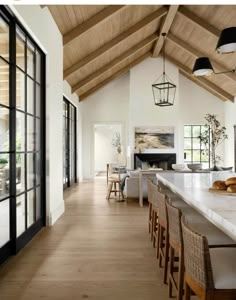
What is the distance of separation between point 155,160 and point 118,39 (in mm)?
4657

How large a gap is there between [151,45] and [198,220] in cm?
809

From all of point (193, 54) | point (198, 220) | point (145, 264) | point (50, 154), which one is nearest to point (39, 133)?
point (50, 154)

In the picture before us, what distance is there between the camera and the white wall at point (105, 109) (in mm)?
11352

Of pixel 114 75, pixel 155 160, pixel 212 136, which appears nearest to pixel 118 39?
pixel 114 75

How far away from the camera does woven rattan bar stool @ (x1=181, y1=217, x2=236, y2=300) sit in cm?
129

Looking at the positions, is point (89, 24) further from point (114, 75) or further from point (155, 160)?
point (155, 160)

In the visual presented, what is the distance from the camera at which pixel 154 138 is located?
1024 cm

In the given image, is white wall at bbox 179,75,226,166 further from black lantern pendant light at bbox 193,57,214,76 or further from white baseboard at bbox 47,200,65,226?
black lantern pendant light at bbox 193,57,214,76

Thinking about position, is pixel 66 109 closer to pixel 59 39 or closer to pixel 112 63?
pixel 112 63

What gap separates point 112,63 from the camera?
874 cm

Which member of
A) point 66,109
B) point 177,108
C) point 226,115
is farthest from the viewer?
point 226,115

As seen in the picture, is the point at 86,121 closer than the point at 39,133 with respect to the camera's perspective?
No

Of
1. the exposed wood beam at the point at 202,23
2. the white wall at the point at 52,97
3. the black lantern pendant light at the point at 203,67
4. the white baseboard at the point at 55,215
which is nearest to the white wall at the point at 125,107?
the exposed wood beam at the point at 202,23

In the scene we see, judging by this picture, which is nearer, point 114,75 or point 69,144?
point 69,144
